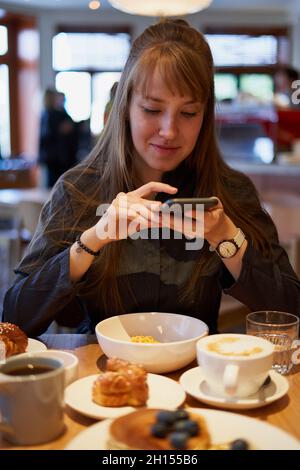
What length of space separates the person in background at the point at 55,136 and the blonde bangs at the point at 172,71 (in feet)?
22.4

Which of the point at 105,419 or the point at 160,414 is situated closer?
the point at 160,414

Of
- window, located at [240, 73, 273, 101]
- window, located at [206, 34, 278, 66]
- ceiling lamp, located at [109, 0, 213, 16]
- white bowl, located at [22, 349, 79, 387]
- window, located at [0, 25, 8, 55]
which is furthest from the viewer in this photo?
window, located at [240, 73, 273, 101]

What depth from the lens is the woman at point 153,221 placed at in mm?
1425

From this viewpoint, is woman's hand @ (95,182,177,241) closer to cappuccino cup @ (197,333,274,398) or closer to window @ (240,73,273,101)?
cappuccino cup @ (197,333,274,398)

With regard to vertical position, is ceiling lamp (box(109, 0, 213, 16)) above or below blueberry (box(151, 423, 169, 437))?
above

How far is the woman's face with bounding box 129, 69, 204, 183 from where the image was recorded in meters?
1.45

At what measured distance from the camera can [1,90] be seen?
34.9 ft

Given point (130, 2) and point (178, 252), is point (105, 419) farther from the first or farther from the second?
point (130, 2)

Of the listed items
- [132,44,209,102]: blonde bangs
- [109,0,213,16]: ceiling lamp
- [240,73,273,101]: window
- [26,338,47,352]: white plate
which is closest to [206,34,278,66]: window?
[240,73,273,101]: window

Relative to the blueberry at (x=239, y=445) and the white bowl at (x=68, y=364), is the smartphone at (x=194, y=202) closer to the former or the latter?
the white bowl at (x=68, y=364)

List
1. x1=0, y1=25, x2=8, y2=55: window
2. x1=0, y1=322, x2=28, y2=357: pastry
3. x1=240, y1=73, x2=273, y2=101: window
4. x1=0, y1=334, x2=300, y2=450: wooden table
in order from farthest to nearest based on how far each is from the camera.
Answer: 1. x1=240, y1=73, x2=273, y2=101: window
2. x1=0, y1=25, x2=8, y2=55: window
3. x1=0, y1=322, x2=28, y2=357: pastry
4. x1=0, y1=334, x2=300, y2=450: wooden table

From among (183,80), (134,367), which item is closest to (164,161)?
(183,80)

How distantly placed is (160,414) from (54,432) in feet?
0.61
